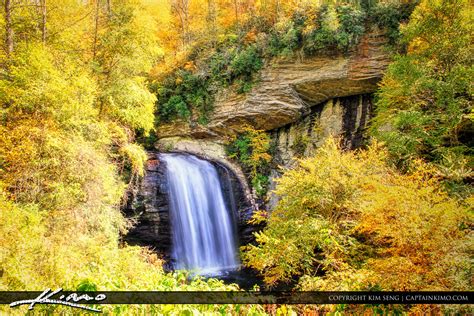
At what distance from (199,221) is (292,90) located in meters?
8.43

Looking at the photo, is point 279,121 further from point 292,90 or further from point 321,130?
point 321,130

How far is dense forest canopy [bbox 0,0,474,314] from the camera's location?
4426 mm

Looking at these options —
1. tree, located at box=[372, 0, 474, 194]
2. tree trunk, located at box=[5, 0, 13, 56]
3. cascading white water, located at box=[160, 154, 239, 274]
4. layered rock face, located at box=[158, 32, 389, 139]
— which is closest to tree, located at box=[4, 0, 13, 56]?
tree trunk, located at box=[5, 0, 13, 56]

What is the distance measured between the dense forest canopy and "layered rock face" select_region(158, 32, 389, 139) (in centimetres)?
112

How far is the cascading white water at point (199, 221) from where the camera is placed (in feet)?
43.4

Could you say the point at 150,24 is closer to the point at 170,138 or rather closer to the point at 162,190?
the point at 162,190

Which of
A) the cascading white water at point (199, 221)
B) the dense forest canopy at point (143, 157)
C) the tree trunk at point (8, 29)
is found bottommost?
the cascading white water at point (199, 221)

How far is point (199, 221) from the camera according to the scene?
13883 millimetres

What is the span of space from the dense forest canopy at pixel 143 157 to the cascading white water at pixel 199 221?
2588 millimetres
